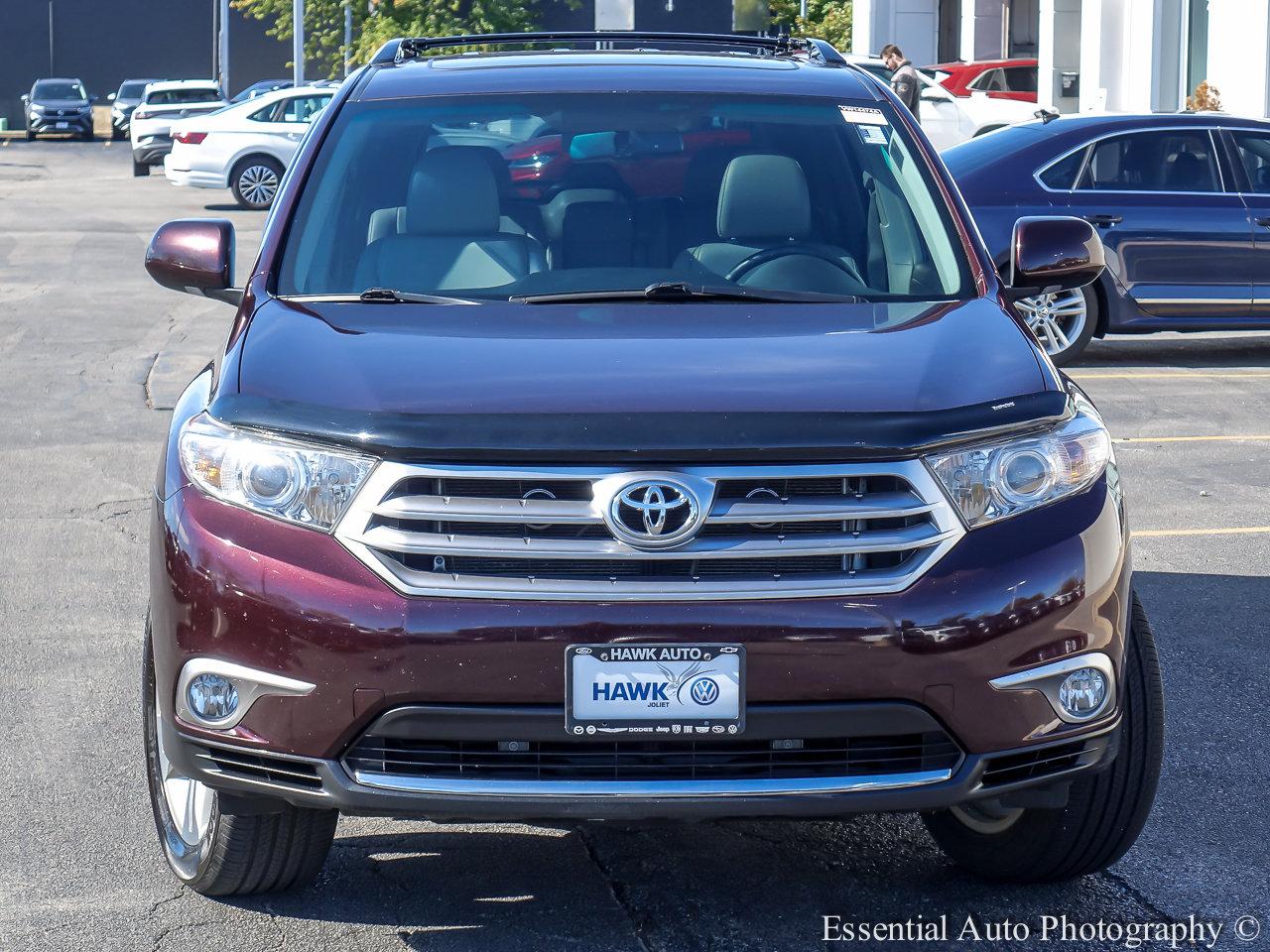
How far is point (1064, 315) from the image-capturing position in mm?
11680

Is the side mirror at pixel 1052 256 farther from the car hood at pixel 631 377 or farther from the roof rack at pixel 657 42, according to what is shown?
the roof rack at pixel 657 42

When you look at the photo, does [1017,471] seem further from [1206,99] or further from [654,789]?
[1206,99]

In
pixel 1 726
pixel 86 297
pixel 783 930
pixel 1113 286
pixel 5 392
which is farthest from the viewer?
pixel 86 297

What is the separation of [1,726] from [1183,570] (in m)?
4.20

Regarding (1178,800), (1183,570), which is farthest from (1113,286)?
(1178,800)

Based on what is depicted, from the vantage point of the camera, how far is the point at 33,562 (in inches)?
270

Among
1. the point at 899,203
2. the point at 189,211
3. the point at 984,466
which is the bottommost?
the point at 189,211

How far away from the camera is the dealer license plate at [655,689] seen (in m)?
3.13

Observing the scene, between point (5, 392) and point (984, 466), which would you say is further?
point (5, 392)

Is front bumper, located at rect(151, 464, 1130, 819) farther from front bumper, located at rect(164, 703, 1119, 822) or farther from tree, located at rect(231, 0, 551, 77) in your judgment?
tree, located at rect(231, 0, 551, 77)

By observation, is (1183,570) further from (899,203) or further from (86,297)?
(86,297)

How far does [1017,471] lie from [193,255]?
7.36 ft

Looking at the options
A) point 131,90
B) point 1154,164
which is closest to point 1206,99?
point 1154,164

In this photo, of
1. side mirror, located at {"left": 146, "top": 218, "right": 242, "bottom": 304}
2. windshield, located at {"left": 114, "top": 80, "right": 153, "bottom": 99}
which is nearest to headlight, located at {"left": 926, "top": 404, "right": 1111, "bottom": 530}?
side mirror, located at {"left": 146, "top": 218, "right": 242, "bottom": 304}
